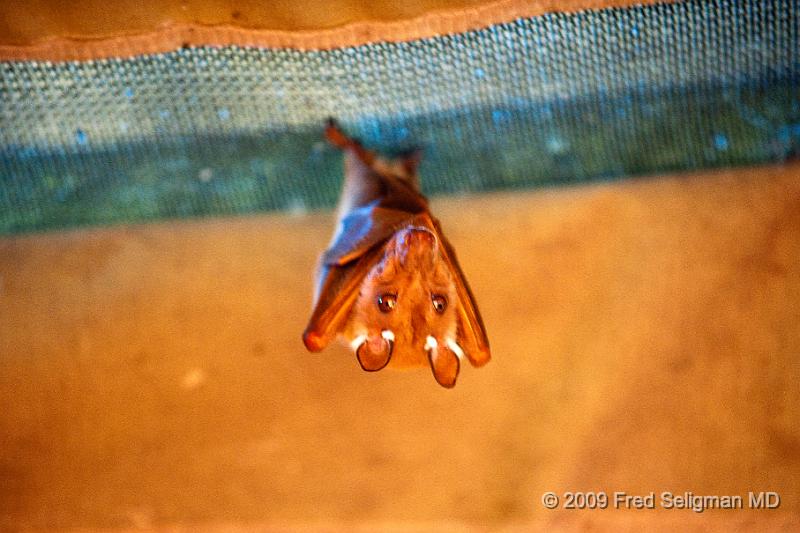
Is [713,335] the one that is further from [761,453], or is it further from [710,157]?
[710,157]

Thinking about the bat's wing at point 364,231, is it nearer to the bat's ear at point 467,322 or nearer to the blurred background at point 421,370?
the bat's ear at point 467,322

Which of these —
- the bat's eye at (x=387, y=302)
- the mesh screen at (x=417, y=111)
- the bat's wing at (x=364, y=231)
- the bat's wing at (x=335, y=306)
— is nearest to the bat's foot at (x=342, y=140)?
the mesh screen at (x=417, y=111)

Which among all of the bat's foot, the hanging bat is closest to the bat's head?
the hanging bat

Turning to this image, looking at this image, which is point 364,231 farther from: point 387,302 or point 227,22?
point 227,22

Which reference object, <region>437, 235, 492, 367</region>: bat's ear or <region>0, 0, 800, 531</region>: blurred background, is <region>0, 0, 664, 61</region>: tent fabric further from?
<region>437, 235, 492, 367</region>: bat's ear

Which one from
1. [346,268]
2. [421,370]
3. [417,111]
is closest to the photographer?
[346,268]

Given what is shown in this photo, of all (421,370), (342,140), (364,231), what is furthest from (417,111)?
(421,370)

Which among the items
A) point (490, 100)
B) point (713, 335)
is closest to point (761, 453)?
point (713, 335)
